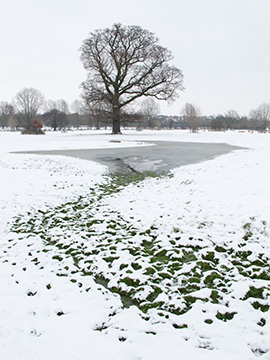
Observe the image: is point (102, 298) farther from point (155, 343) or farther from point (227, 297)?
point (227, 297)

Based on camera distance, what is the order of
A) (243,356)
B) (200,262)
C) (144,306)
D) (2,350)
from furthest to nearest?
(200,262) < (144,306) < (2,350) < (243,356)

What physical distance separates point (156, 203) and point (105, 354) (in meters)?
4.70

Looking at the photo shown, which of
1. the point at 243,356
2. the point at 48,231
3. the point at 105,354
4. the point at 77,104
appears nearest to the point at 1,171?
the point at 48,231

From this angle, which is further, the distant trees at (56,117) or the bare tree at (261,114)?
the bare tree at (261,114)

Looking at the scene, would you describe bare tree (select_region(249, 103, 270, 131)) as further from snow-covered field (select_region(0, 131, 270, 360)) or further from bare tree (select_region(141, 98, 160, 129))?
snow-covered field (select_region(0, 131, 270, 360))

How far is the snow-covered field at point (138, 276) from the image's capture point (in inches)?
95.6

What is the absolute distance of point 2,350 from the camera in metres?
2.38

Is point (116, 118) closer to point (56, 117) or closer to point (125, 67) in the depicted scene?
point (125, 67)

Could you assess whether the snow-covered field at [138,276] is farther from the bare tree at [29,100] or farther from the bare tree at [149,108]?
the bare tree at [149,108]

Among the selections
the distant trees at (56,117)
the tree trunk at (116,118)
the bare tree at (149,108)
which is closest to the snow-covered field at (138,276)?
the tree trunk at (116,118)

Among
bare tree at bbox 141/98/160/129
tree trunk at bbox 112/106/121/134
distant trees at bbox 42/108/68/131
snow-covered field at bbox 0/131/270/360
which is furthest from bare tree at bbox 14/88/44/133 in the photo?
snow-covered field at bbox 0/131/270/360

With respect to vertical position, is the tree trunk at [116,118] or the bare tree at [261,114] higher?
the bare tree at [261,114]

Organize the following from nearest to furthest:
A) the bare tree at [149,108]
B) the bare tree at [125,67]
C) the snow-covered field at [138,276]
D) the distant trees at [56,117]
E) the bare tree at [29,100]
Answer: the snow-covered field at [138,276] → the bare tree at [125,67] → the distant trees at [56,117] → the bare tree at [29,100] → the bare tree at [149,108]

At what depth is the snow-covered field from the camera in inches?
95.6
